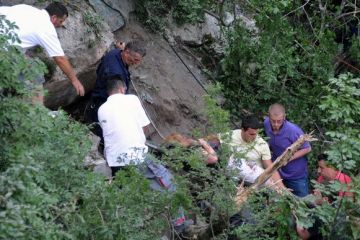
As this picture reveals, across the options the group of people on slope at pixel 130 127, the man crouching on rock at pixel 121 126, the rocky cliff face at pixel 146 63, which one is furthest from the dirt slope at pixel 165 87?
the man crouching on rock at pixel 121 126

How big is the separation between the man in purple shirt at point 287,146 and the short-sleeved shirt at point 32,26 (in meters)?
2.57

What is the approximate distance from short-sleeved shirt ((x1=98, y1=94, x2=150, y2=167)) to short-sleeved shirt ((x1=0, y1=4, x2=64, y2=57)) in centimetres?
87

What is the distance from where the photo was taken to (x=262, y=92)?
1035 centimetres

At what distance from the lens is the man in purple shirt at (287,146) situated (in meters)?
7.90

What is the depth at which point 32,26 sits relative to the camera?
22.1 feet

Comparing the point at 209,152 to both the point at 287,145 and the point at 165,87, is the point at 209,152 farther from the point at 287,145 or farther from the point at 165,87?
the point at 165,87

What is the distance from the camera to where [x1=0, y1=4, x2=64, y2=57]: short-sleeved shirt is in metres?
6.71

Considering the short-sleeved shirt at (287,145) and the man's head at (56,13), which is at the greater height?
the man's head at (56,13)

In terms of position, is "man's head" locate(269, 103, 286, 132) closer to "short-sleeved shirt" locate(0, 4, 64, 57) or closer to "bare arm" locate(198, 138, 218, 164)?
"bare arm" locate(198, 138, 218, 164)

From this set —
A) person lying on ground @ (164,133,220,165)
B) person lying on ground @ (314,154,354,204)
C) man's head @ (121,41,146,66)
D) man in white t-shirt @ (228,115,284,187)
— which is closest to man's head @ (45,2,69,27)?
man's head @ (121,41,146,66)

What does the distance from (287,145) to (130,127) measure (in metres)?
2.15

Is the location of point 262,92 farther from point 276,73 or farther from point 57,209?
point 57,209

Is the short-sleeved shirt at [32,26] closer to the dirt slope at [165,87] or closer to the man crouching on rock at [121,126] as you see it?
the man crouching on rock at [121,126]

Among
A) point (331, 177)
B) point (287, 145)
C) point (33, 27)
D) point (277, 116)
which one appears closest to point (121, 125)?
point (33, 27)
